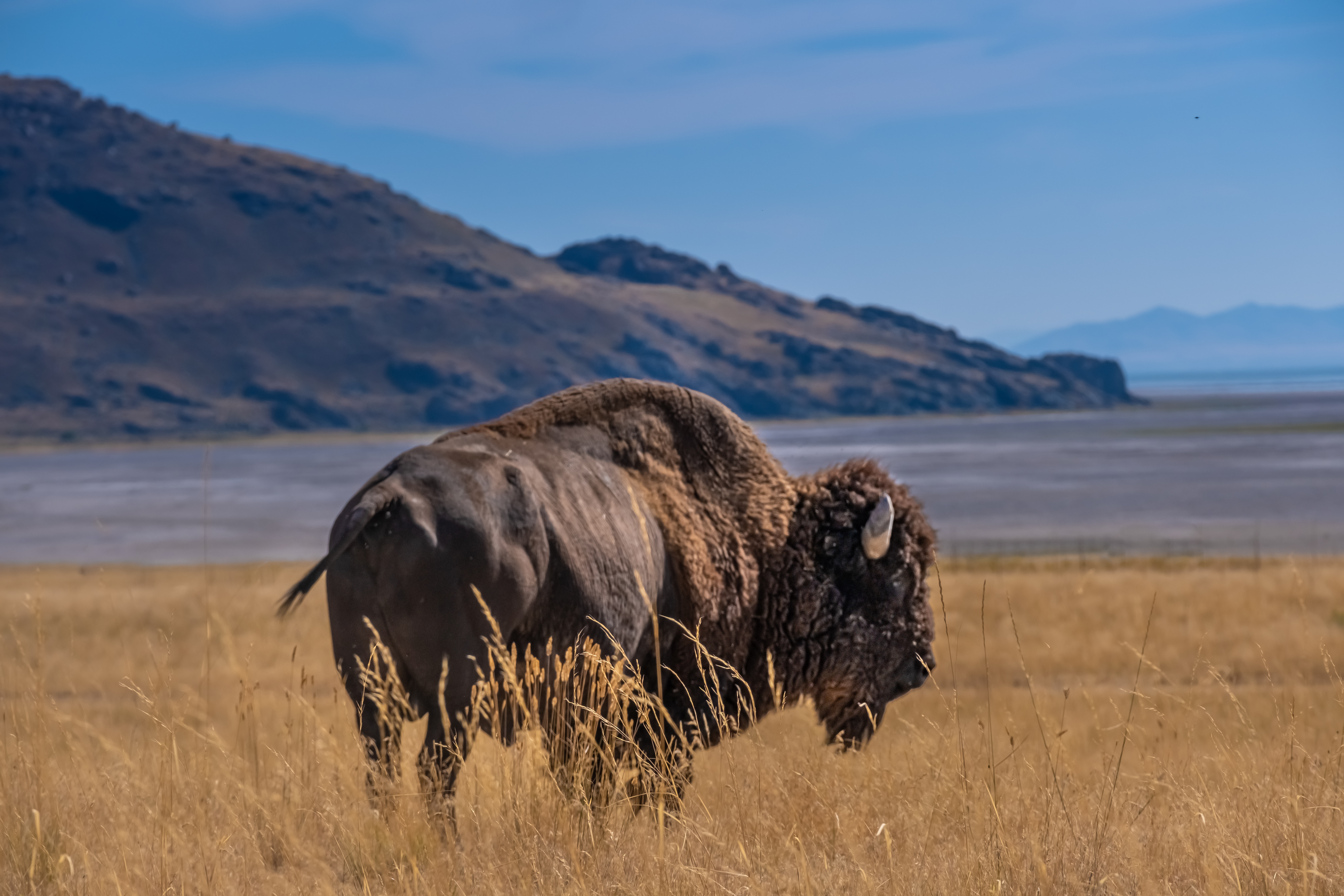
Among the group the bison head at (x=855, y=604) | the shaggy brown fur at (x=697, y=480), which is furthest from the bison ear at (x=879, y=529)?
the shaggy brown fur at (x=697, y=480)

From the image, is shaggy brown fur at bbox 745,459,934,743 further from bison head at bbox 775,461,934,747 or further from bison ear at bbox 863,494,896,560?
bison ear at bbox 863,494,896,560

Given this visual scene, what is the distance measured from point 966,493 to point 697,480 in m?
53.8

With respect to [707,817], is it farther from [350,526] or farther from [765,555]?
[350,526]

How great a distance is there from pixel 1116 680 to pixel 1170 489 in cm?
4651

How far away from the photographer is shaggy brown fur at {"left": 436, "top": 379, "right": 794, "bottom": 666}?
5.96m

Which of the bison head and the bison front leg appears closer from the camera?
the bison front leg

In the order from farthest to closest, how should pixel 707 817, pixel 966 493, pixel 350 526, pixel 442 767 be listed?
pixel 966 493
pixel 707 817
pixel 442 767
pixel 350 526

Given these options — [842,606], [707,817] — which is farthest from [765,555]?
[707,817]

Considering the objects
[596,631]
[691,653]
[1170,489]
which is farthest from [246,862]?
[1170,489]

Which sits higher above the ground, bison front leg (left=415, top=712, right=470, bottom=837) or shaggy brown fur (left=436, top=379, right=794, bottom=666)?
shaggy brown fur (left=436, top=379, right=794, bottom=666)

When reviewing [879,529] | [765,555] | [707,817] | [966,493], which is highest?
[879,529]

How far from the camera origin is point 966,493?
58.4 metres

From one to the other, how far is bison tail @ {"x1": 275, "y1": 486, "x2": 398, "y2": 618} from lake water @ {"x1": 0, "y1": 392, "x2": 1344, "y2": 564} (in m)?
1.31

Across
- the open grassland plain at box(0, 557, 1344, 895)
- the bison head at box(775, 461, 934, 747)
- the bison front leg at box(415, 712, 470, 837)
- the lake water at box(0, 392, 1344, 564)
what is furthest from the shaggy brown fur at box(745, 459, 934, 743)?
the lake water at box(0, 392, 1344, 564)
